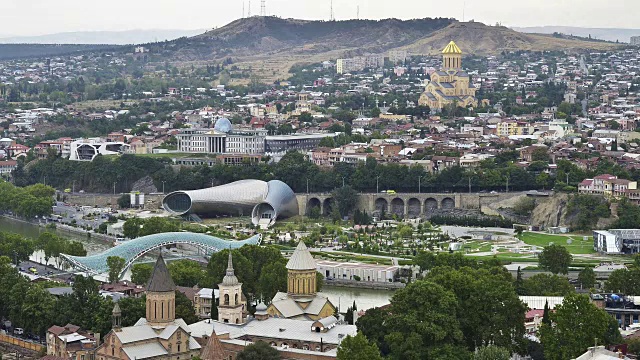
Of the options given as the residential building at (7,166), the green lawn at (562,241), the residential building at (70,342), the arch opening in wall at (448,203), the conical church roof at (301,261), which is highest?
the conical church roof at (301,261)

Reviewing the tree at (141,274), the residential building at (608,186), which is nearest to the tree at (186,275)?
the tree at (141,274)

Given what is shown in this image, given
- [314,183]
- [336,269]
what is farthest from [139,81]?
[336,269]

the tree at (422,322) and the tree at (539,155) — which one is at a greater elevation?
the tree at (422,322)

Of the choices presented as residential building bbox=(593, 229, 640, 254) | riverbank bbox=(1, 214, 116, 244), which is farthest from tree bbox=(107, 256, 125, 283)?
residential building bbox=(593, 229, 640, 254)

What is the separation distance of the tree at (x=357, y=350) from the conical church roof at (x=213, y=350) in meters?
2.67

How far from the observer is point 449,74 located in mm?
109688

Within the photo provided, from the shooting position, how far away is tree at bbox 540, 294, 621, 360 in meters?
35.2

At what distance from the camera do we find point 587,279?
157 feet

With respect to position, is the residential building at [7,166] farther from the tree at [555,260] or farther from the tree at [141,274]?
the tree at [555,260]

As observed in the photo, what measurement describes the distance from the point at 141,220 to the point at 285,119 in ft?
119

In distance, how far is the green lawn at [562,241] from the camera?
57375 millimetres

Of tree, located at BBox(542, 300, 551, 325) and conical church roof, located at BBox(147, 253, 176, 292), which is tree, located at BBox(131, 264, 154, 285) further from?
tree, located at BBox(542, 300, 551, 325)

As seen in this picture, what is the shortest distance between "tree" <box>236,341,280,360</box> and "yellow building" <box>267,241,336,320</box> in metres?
3.50

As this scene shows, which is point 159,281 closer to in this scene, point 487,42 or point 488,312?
point 488,312
